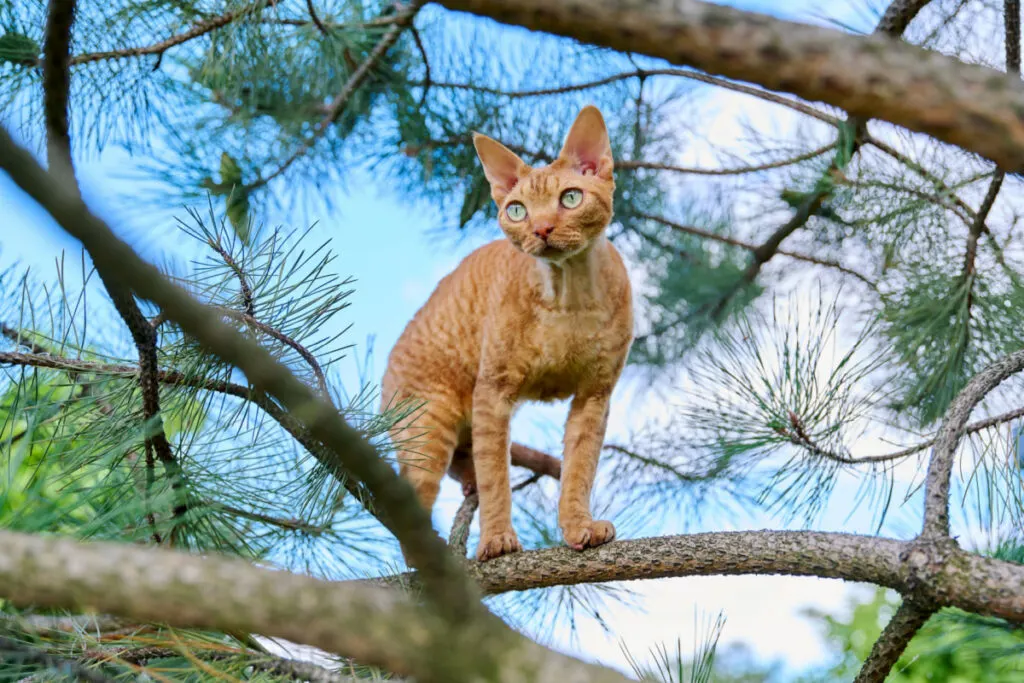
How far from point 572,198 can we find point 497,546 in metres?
0.71

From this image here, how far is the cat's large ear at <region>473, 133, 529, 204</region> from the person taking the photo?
6.52 ft

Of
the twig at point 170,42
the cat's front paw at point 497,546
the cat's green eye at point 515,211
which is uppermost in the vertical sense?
the twig at point 170,42

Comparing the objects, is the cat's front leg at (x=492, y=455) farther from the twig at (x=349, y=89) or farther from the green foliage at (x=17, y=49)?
the green foliage at (x=17, y=49)

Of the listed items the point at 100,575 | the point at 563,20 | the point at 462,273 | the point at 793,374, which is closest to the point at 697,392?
the point at 793,374

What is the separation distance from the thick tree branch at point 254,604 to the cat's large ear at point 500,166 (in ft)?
4.62

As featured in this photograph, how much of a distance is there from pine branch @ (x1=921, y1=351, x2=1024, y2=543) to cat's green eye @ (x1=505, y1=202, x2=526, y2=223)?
88cm

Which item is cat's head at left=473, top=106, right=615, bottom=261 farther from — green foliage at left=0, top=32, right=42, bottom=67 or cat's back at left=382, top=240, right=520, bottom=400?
green foliage at left=0, top=32, right=42, bottom=67

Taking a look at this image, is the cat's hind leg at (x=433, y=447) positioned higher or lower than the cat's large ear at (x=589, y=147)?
lower

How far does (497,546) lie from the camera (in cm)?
183

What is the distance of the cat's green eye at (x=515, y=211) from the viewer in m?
1.90

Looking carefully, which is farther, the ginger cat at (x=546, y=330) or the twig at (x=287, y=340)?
the ginger cat at (x=546, y=330)

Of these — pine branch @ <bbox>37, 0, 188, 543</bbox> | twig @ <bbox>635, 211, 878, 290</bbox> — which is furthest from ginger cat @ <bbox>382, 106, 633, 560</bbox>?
twig @ <bbox>635, 211, 878, 290</bbox>

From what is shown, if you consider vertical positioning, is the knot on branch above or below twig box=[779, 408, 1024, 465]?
below

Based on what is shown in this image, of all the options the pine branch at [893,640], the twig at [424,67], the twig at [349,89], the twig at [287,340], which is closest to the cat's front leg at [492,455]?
the twig at [287,340]
